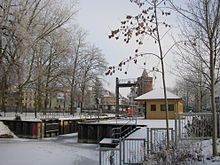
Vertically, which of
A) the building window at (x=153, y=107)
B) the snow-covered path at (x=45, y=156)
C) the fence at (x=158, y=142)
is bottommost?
the snow-covered path at (x=45, y=156)

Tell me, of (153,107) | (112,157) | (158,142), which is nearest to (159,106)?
(153,107)

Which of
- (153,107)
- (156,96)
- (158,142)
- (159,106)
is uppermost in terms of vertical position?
(156,96)

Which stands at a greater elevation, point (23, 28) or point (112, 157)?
point (23, 28)

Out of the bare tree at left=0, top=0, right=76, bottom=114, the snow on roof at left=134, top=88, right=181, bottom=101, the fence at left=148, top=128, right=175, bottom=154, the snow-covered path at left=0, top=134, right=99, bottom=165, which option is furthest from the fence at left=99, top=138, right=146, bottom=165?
the snow on roof at left=134, top=88, right=181, bottom=101

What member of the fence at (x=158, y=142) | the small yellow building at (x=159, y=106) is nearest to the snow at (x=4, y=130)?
the small yellow building at (x=159, y=106)

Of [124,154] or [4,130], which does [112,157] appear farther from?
[4,130]

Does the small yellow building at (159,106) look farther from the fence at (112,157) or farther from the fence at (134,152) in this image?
the fence at (112,157)

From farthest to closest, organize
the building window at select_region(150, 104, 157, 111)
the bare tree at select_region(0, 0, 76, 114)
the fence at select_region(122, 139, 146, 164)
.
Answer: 1. the building window at select_region(150, 104, 157, 111)
2. the bare tree at select_region(0, 0, 76, 114)
3. the fence at select_region(122, 139, 146, 164)

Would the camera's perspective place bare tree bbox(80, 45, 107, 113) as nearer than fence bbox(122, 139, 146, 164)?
No

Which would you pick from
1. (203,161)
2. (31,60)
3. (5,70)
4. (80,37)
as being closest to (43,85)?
(31,60)

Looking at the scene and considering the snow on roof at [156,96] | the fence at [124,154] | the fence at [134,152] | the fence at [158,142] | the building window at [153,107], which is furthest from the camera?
the building window at [153,107]

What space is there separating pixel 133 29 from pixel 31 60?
81.3 feet

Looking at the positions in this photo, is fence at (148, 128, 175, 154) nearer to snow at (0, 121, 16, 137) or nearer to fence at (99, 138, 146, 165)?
fence at (99, 138, 146, 165)

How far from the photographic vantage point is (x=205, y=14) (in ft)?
25.9
